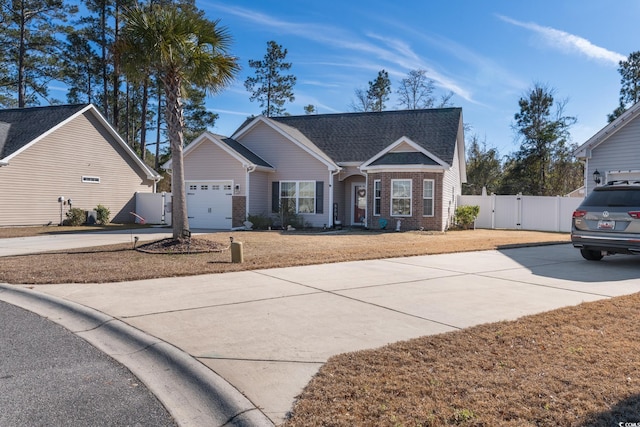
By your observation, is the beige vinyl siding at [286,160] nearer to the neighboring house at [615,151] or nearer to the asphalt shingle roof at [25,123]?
the asphalt shingle roof at [25,123]

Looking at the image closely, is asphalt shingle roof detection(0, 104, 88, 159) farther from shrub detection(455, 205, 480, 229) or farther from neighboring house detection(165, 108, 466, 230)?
shrub detection(455, 205, 480, 229)

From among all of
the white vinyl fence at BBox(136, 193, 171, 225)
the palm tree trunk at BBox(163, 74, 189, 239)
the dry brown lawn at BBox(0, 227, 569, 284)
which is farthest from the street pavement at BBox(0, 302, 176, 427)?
the white vinyl fence at BBox(136, 193, 171, 225)

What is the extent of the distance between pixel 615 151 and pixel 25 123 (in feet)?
91.1

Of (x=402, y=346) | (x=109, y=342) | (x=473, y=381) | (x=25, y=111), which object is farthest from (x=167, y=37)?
(x=25, y=111)

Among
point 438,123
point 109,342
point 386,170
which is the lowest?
point 109,342

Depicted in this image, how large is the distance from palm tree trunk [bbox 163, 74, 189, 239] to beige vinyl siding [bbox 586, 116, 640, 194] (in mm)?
15111

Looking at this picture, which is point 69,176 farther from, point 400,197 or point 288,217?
point 400,197

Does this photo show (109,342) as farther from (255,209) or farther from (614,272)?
(255,209)

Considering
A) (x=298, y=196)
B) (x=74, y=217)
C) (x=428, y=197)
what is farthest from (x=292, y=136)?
(x=74, y=217)

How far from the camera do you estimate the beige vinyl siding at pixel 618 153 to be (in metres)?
16.4

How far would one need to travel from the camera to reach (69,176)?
78.3 ft

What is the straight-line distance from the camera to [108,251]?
476 inches

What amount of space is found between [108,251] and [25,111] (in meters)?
18.2

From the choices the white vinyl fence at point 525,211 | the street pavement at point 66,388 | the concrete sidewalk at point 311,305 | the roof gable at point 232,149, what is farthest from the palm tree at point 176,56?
the white vinyl fence at point 525,211
